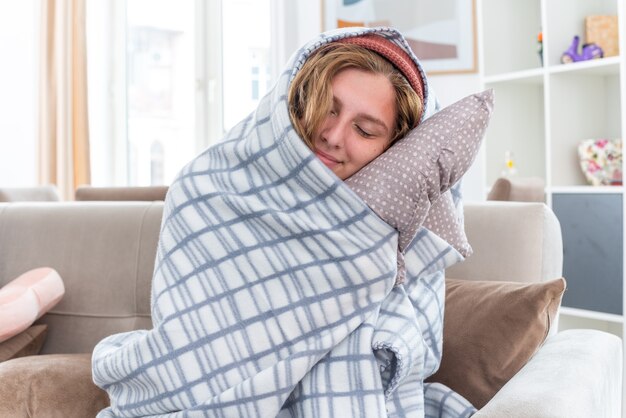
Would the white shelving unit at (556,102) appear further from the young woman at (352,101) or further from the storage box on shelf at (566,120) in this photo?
the young woman at (352,101)

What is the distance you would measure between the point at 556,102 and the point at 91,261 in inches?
73.6

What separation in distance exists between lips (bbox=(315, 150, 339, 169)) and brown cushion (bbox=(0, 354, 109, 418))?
2.25 ft

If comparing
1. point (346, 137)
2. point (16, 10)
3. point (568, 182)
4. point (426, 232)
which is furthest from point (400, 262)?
point (16, 10)

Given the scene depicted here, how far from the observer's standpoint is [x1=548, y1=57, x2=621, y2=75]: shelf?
9.10 ft

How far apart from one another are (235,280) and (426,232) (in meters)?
0.34

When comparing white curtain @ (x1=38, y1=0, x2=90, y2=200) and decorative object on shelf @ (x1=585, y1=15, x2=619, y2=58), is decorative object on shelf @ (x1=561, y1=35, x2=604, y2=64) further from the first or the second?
white curtain @ (x1=38, y1=0, x2=90, y2=200)

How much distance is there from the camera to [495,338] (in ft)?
4.69

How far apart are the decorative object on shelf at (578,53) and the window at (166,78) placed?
2.01 m

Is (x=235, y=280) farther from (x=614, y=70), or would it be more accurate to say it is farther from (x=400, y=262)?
(x=614, y=70)

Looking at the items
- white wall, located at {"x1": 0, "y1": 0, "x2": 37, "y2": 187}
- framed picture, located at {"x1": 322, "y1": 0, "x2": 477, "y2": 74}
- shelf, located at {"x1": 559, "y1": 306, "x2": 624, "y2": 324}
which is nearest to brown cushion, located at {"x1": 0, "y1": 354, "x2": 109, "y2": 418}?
shelf, located at {"x1": 559, "y1": 306, "x2": 624, "y2": 324}

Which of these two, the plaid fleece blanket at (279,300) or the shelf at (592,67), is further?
the shelf at (592,67)

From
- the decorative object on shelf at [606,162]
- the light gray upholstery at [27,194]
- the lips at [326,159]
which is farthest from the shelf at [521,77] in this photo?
the lips at [326,159]

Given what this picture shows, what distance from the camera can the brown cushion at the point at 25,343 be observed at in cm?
181

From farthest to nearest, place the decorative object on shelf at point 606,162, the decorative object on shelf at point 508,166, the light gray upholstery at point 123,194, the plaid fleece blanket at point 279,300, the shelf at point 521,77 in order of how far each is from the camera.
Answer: the decorative object on shelf at point 508,166 → the shelf at point 521,77 → the decorative object on shelf at point 606,162 → the light gray upholstery at point 123,194 → the plaid fleece blanket at point 279,300
